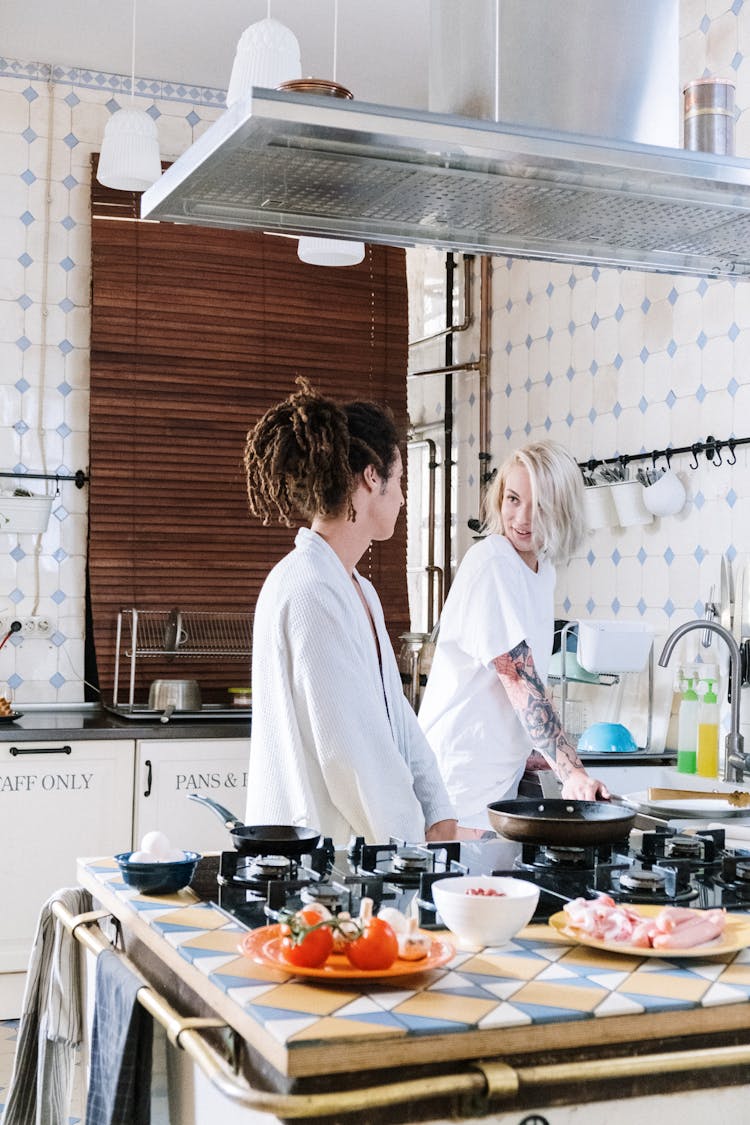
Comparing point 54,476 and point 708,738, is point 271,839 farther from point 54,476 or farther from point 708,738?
point 54,476

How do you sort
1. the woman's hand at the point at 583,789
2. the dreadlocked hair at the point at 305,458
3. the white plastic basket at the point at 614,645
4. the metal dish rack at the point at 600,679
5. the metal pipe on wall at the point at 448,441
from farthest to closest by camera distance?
1. the metal pipe on wall at the point at 448,441
2. the metal dish rack at the point at 600,679
3. the white plastic basket at the point at 614,645
4. the woman's hand at the point at 583,789
5. the dreadlocked hair at the point at 305,458

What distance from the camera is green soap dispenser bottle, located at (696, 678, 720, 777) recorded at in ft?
11.1

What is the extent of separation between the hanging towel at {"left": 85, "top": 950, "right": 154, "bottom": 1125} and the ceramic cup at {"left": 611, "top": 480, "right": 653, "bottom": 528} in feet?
8.53

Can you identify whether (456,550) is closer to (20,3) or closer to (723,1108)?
(20,3)

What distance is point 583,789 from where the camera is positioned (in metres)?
2.49

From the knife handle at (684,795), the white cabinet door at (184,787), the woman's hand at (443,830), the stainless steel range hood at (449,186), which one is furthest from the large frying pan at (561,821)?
the white cabinet door at (184,787)

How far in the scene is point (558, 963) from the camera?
1.46 metres

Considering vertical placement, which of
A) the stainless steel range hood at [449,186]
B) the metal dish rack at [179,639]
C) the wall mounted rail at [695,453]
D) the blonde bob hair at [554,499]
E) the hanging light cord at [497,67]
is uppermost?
the hanging light cord at [497,67]

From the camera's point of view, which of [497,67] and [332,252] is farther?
[332,252]

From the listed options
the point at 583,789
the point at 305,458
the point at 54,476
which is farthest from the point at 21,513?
the point at 583,789

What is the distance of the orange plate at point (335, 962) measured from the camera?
52.6 inches

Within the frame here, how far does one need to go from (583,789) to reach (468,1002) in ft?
4.05

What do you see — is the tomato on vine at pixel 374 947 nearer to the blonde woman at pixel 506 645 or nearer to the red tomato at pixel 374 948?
the red tomato at pixel 374 948

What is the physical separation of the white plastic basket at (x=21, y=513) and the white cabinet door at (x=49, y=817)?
90 cm
